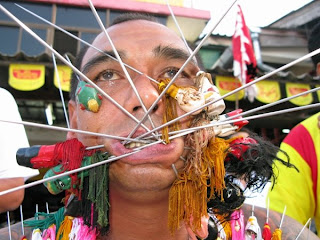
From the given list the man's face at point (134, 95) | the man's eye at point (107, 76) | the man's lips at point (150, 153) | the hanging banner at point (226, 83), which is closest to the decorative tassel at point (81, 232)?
the man's face at point (134, 95)

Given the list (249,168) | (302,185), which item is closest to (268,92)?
(302,185)

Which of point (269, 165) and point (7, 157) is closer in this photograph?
point (269, 165)

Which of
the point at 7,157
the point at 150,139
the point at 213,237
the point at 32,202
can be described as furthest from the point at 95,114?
the point at 32,202

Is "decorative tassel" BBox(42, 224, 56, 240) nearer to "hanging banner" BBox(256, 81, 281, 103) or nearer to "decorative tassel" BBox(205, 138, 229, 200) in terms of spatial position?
"decorative tassel" BBox(205, 138, 229, 200)

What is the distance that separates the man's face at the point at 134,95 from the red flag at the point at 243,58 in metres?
3.53

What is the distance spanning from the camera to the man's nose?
116 cm

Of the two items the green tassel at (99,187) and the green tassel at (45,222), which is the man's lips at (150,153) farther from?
the green tassel at (45,222)

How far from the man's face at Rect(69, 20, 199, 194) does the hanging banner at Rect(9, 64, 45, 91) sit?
10.5ft

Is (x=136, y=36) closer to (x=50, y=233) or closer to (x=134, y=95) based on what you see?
(x=134, y=95)

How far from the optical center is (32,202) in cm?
534

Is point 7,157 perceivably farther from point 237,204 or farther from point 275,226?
point 275,226

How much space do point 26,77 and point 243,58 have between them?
327cm

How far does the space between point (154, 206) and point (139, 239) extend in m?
0.21

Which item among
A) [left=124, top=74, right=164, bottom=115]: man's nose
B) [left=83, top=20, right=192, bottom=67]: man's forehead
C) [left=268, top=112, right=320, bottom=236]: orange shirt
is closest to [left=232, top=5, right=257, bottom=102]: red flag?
[left=268, top=112, right=320, bottom=236]: orange shirt
